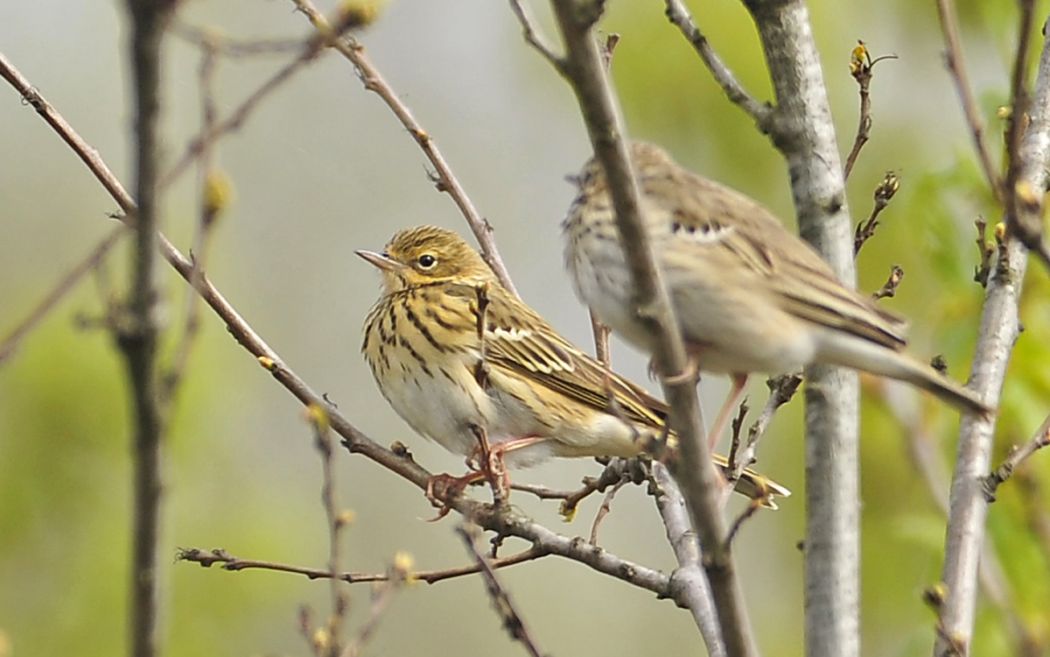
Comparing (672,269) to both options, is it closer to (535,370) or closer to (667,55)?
(535,370)

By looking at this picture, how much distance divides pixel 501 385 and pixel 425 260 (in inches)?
41.3

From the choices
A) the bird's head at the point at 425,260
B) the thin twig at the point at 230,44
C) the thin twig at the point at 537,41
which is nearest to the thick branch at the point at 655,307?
the thin twig at the point at 537,41

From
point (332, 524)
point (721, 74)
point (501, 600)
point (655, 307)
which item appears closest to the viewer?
point (655, 307)

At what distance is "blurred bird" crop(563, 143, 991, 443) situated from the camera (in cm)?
334

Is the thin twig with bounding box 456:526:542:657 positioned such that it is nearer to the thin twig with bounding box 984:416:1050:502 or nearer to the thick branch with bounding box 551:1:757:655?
the thick branch with bounding box 551:1:757:655

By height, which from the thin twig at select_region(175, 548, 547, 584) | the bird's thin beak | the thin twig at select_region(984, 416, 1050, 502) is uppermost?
the bird's thin beak

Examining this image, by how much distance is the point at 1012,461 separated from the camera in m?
3.75

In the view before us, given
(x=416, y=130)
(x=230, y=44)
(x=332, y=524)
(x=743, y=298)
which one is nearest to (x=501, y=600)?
(x=332, y=524)

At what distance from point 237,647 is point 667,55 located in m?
4.25

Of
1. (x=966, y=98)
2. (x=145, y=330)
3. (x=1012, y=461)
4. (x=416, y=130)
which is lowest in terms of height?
(x=145, y=330)

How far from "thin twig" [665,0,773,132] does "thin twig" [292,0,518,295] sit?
3.39 ft

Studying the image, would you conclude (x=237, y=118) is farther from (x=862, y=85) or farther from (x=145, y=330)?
(x=862, y=85)

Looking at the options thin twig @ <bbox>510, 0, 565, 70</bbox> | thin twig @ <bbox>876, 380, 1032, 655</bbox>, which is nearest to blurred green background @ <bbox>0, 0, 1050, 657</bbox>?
thin twig @ <bbox>876, 380, 1032, 655</bbox>

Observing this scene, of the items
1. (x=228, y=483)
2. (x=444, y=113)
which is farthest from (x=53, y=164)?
(x=444, y=113)
